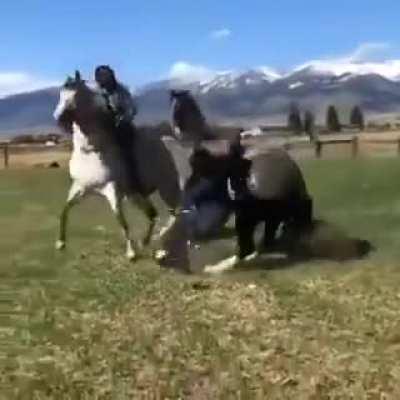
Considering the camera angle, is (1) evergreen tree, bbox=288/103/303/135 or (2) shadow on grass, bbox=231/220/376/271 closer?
(2) shadow on grass, bbox=231/220/376/271

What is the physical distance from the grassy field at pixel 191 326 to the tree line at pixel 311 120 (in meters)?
12.6

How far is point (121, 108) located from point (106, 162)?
0.55 meters

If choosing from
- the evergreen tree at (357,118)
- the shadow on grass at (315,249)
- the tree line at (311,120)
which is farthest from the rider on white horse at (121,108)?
the evergreen tree at (357,118)

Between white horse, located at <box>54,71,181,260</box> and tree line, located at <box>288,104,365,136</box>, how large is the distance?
12.9 metres

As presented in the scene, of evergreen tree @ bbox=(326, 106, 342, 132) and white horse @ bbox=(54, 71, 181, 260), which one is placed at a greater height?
white horse @ bbox=(54, 71, 181, 260)

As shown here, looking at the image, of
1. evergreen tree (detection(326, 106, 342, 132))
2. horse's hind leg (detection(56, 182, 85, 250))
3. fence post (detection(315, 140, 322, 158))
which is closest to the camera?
horse's hind leg (detection(56, 182, 85, 250))

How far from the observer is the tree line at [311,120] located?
25109 millimetres

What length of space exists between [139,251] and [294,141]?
52.4 ft

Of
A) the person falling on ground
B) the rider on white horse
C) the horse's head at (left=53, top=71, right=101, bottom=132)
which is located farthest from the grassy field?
the horse's head at (left=53, top=71, right=101, bottom=132)

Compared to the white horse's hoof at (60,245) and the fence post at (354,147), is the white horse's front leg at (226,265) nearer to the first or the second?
the white horse's hoof at (60,245)

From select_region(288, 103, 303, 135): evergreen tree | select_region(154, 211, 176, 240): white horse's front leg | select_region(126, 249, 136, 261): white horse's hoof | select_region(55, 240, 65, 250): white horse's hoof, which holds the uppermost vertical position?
select_region(288, 103, 303, 135): evergreen tree

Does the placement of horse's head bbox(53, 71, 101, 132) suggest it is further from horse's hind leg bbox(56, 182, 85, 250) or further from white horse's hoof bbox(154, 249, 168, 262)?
white horse's hoof bbox(154, 249, 168, 262)

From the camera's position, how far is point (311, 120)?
27500 mm

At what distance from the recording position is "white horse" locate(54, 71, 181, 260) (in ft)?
35.1
